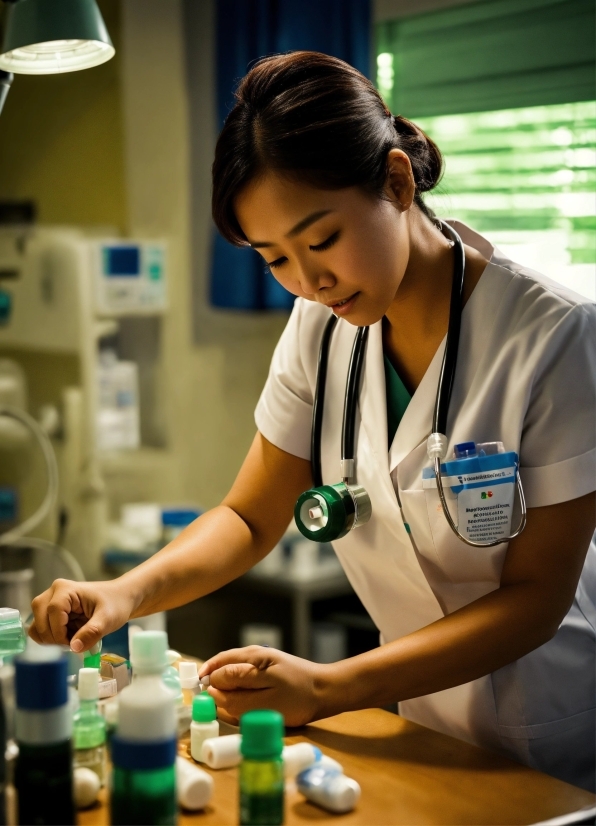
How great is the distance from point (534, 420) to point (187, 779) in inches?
24.1

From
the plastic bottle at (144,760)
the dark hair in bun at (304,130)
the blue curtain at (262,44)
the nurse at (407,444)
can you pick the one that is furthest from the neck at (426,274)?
the blue curtain at (262,44)

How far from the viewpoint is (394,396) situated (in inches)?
60.0

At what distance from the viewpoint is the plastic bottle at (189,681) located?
1.28m

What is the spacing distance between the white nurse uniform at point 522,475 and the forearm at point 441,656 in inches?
4.6

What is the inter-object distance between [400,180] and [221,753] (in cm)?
76

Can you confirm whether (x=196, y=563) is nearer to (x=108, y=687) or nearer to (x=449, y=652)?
(x=108, y=687)

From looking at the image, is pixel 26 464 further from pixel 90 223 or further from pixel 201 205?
pixel 201 205

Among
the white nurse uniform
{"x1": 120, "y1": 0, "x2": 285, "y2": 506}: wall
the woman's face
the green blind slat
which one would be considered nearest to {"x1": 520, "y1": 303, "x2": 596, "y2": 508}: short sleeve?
the white nurse uniform

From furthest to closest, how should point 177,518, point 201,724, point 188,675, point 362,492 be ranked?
point 177,518 → point 362,492 → point 188,675 → point 201,724

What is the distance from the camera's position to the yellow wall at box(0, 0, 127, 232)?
10.8ft

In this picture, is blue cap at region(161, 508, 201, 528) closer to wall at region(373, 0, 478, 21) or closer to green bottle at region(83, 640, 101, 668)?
wall at region(373, 0, 478, 21)

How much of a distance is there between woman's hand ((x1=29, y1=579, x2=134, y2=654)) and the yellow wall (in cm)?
223

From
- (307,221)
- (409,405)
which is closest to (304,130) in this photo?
(307,221)

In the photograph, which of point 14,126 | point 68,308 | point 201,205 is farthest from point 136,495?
point 14,126
